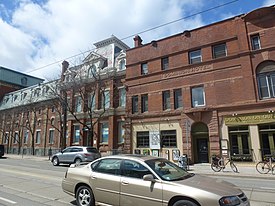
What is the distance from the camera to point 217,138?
781 inches

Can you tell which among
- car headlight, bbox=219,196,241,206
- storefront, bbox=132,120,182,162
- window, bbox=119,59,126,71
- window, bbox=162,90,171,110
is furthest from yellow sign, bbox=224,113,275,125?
car headlight, bbox=219,196,241,206

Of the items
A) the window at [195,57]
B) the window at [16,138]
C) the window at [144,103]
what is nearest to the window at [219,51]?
the window at [195,57]

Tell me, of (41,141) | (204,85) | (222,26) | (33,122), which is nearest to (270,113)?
(204,85)

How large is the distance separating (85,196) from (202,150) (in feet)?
56.0

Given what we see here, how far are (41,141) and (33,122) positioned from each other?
5.13 metres

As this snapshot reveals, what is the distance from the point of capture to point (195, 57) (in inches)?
901

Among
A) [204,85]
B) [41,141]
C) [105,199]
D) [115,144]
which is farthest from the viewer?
[41,141]

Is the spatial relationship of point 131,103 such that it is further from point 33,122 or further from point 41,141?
point 33,122

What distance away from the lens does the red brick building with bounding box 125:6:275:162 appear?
19.0m

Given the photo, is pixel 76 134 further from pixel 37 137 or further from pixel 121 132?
pixel 37 137

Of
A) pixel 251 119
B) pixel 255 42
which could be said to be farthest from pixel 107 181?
pixel 255 42

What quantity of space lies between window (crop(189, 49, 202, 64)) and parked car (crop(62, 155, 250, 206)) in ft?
60.8

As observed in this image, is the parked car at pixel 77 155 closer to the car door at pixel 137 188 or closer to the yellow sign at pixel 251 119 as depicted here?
the yellow sign at pixel 251 119

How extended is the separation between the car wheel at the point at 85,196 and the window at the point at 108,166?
22.2 inches
